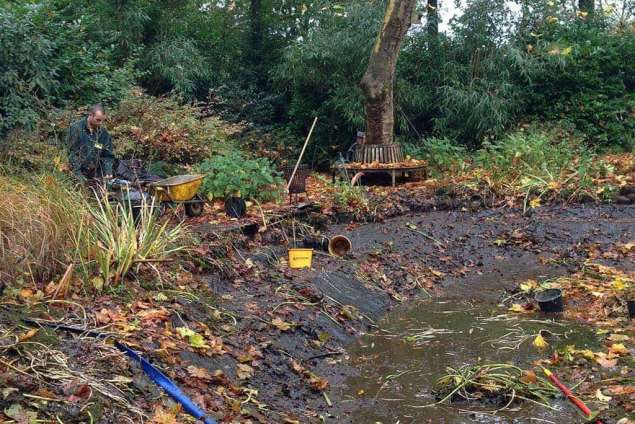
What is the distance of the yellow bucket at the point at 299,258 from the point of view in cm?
778

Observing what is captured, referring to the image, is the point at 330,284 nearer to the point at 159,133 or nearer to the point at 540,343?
the point at 540,343

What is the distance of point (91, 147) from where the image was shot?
817cm

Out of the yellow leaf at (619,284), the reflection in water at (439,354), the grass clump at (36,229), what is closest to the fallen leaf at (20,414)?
the grass clump at (36,229)

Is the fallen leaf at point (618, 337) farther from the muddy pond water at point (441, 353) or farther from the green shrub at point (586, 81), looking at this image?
the green shrub at point (586, 81)

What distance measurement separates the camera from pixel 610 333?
6.60m

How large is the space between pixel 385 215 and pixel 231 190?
7.33ft

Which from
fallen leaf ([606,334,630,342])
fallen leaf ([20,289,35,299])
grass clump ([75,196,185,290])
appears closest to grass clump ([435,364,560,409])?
fallen leaf ([606,334,630,342])

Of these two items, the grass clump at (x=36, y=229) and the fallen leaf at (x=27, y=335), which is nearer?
the fallen leaf at (x=27, y=335)

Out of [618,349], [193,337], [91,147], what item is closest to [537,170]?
[618,349]

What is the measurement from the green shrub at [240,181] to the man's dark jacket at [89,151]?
192 cm

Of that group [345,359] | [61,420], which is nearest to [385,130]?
[345,359]

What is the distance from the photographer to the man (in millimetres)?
7836

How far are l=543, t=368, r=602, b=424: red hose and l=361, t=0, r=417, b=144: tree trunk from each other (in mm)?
9303

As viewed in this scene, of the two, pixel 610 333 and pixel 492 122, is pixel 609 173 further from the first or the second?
pixel 610 333
